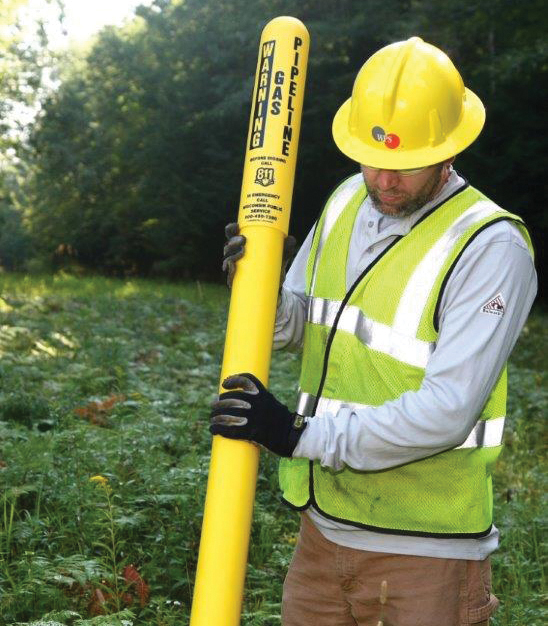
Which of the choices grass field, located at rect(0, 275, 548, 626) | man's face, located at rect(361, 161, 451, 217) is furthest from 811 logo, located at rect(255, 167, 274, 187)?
grass field, located at rect(0, 275, 548, 626)

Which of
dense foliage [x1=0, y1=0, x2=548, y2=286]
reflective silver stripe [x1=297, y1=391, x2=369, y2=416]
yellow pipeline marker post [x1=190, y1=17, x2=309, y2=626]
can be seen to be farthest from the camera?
dense foliage [x1=0, y1=0, x2=548, y2=286]

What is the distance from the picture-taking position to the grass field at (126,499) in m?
3.96

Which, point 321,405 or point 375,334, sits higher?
point 375,334

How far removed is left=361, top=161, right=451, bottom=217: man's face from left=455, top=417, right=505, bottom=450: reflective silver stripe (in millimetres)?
638

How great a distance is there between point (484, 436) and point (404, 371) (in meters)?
0.30

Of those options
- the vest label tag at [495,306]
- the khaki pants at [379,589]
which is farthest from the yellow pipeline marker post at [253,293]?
the vest label tag at [495,306]

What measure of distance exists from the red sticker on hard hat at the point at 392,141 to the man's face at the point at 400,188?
0.07 meters

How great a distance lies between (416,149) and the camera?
2.60m

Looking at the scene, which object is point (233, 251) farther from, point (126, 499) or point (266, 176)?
point (126, 499)

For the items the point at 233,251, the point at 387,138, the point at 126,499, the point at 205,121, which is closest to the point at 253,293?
the point at 233,251

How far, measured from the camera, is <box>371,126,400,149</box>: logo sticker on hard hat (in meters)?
2.60

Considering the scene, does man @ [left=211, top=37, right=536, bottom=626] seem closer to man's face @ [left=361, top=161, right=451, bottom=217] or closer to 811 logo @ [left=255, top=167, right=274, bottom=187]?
man's face @ [left=361, top=161, right=451, bottom=217]

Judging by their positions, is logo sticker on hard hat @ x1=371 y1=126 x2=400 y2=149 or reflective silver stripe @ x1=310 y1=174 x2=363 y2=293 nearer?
logo sticker on hard hat @ x1=371 y1=126 x2=400 y2=149

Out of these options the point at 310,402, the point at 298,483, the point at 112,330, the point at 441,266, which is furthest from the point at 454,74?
the point at 112,330
